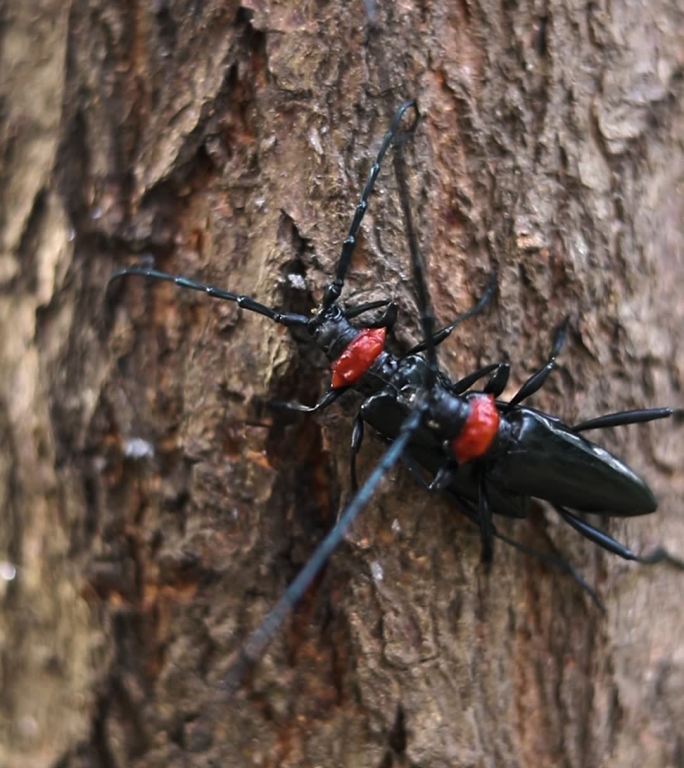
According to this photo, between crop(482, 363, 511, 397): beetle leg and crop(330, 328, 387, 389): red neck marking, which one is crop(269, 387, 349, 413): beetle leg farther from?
crop(482, 363, 511, 397): beetle leg

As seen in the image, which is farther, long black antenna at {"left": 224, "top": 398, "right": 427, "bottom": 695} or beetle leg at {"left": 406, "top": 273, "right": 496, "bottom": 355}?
beetle leg at {"left": 406, "top": 273, "right": 496, "bottom": 355}

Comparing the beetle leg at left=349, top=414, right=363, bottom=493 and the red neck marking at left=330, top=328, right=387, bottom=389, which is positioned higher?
the red neck marking at left=330, top=328, right=387, bottom=389

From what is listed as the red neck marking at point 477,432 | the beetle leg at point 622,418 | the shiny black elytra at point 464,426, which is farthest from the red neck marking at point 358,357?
the beetle leg at point 622,418

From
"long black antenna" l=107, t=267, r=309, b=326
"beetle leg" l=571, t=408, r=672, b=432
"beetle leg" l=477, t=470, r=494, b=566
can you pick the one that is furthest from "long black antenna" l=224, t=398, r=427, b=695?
"beetle leg" l=571, t=408, r=672, b=432

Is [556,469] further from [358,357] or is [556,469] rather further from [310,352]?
[310,352]

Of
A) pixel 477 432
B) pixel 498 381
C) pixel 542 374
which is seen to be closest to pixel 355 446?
pixel 477 432

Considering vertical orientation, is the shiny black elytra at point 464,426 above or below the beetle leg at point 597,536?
above

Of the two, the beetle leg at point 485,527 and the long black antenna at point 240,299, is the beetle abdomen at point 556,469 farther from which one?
the long black antenna at point 240,299
